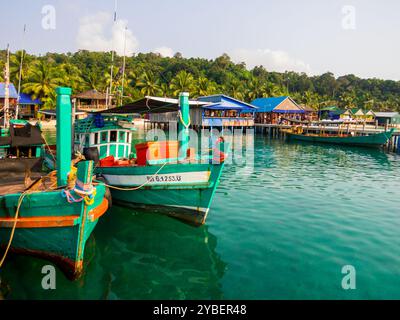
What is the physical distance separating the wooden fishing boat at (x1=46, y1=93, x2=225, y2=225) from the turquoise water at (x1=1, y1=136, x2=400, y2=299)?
641mm

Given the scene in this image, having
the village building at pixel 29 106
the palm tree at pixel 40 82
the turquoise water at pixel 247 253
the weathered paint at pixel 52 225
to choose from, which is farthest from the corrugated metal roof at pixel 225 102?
the weathered paint at pixel 52 225

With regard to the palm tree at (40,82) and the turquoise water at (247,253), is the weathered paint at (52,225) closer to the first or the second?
the turquoise water at (247,253)

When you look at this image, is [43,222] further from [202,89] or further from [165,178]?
[202,89]

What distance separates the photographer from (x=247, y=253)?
31.1 ft

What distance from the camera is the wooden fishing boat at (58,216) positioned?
7.65 metres

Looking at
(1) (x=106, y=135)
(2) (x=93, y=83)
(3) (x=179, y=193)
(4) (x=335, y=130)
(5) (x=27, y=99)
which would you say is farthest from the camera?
(2) (x=93, y=83)

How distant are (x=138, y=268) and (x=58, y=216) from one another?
2.51m

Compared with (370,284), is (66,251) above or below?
above

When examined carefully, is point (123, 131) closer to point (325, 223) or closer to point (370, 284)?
point (325, 223)

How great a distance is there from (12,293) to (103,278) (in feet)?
6.60

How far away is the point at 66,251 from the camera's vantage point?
7.94 m

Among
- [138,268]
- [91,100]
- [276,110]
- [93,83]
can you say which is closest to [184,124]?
[138,268]

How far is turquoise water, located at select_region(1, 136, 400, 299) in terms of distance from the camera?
7576 mm
